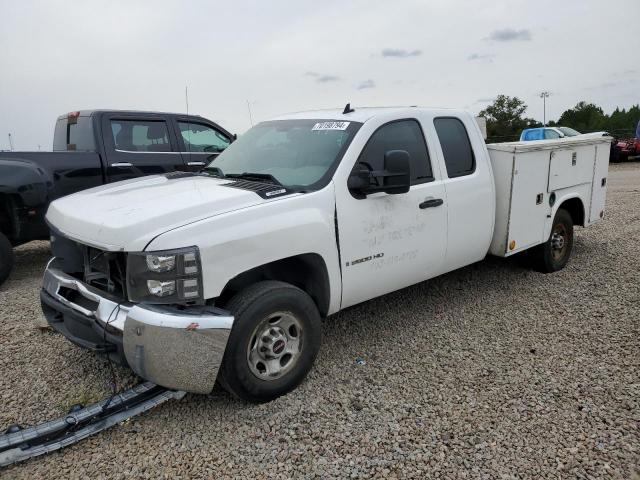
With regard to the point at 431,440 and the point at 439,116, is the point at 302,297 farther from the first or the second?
the point at 439,116

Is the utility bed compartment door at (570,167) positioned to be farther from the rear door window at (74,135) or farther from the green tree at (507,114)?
the green tree at (507,114)

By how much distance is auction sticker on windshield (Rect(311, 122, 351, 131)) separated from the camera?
3975 mm

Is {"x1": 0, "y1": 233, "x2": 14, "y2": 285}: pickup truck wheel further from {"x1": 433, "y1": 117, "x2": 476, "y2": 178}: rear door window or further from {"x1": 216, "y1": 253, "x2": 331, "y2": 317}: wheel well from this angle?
{"x1": 433, "y1": 117, "x2": 476, "y2": 178}: rear door window

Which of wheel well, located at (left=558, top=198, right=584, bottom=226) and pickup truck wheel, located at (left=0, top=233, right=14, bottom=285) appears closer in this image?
A: pickup truck wheel, located at (left=0, top=233, right=14, bottom=285)

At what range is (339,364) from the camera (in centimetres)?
386

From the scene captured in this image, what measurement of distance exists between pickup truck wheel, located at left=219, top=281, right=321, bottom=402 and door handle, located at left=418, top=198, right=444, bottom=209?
1308mm

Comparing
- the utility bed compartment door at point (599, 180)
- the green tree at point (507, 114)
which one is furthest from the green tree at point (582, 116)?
the utility bed compartment door at point (599, 180)

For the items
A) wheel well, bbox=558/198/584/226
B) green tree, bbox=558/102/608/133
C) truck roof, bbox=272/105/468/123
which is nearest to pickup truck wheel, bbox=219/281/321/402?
truck roof, bbox=272/105/468/123

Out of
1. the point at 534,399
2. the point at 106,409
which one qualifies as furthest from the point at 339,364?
the point at 106,409

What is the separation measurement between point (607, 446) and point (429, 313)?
209 centimetres

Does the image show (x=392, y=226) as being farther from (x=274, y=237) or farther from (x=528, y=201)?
(x=528, y=201)

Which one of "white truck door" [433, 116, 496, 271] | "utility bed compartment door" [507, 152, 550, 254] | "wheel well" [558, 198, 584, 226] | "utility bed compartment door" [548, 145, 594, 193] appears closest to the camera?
"white truck door" [433, 116, 496, 271]

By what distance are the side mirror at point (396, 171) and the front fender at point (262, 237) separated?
16.3 inches

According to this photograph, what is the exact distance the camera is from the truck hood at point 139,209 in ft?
9.54
